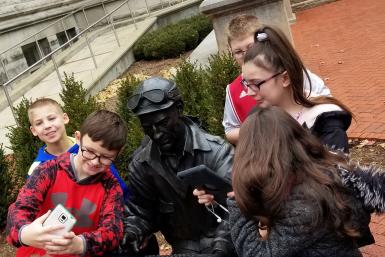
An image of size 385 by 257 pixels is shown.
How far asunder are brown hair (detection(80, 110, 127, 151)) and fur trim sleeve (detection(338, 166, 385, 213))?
3.96ft

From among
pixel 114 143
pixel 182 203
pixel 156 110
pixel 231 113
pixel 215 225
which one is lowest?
pixel 215 225

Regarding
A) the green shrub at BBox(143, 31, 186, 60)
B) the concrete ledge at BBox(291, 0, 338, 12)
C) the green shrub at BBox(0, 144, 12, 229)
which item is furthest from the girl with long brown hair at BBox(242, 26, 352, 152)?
the concrete ledge at BBox(291, 0, 338, 12)

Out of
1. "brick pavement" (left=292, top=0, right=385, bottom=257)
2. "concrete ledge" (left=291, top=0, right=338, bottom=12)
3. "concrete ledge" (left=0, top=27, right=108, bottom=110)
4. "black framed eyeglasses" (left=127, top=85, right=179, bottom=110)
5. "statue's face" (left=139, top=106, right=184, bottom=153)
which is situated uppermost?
"black framed eyeglasses" (left=127, top=85, right=179, bottom=110)

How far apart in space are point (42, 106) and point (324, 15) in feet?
39.2

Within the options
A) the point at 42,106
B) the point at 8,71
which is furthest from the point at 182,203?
the point at 8,71

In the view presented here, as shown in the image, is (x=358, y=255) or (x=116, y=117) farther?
(x=116, y=117)

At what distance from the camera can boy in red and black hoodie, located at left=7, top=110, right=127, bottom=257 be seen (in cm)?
243

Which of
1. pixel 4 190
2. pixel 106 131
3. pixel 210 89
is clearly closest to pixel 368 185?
pixel 106 131

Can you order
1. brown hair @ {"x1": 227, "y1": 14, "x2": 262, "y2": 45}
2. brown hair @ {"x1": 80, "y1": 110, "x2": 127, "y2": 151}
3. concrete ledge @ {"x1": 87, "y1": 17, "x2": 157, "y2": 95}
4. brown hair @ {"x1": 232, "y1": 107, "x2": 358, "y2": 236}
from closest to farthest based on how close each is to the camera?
1. brown hair @ {"x1": 232, "y1": 107, "x2": 358, "y2": 236}
2. brown hair @ {"x1": 80, "y1": 110, "x2": 127, "y2": 151}
3. brown hair @ {"x1": 227, "y1": 14, "x2": 262, "y2": 45}
4. concrete ledge @ {"x1": 87, "y1": 17, "x2": 157, "y2": 95}

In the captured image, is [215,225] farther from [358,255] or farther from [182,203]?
[358,255]

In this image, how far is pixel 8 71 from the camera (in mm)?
12711

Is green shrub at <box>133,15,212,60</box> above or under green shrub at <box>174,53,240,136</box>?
under

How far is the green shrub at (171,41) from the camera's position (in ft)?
38.1

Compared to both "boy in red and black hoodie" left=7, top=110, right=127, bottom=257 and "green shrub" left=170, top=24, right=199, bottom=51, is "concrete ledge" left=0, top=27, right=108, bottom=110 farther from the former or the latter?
"boy in red and black hoodie" left=7, top=110, right=127, bottom=257
